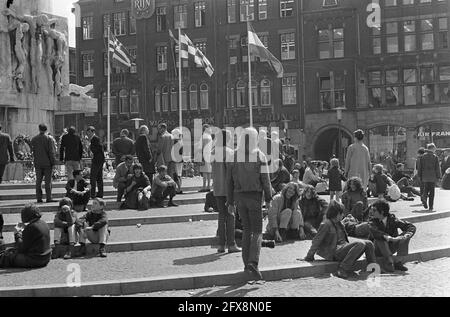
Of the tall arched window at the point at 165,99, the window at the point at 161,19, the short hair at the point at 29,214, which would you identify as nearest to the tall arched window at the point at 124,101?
the tall arched window at the point at 165,99

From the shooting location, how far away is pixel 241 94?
49.8 meters

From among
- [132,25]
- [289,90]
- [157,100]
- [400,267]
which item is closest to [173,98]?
[157,100]

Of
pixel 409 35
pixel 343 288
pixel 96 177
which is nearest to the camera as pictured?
pixel 343 288

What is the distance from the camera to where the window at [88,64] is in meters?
55.1

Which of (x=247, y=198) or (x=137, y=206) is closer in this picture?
(x=247, y=198)

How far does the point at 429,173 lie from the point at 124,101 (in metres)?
39.6

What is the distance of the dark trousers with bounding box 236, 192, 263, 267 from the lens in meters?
8.55

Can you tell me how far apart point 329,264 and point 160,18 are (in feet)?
150

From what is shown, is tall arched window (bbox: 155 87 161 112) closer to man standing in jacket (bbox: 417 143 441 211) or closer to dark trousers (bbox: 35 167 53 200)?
dark trousers (bbox: 35 167 53 200)

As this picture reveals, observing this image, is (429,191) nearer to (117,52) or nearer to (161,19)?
(117,52)

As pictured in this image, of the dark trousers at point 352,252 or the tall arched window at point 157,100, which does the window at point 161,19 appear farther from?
the dark trousers at point 352,252
